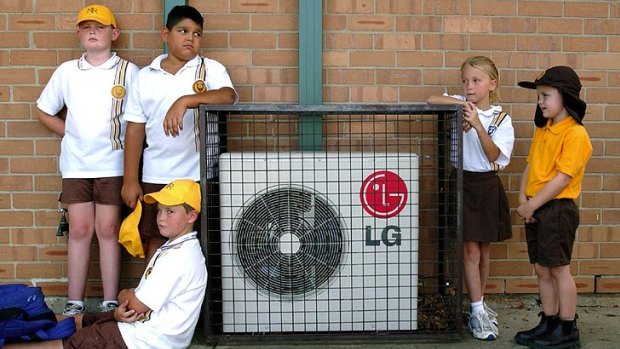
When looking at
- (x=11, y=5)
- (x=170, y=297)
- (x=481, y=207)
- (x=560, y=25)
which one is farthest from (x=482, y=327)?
(x=11, y=5)

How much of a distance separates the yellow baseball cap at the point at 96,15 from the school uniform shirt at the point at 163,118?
1.24ft

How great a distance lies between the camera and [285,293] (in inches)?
148

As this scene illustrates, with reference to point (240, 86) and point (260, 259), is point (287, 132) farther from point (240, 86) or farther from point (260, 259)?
point (260, 259)

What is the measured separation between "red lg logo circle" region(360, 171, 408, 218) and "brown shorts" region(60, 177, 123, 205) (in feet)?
4.45

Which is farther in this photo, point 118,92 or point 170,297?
point 118,92

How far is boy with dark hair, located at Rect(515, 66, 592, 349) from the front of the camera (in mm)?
3566

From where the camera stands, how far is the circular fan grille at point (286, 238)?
12.2 feet

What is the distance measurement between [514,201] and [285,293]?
1.56 meters

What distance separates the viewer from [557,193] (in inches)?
141

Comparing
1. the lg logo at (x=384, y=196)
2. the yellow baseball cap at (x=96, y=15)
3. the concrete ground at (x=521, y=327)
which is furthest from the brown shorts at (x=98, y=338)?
the yellow baseball cap at (x=96, y=15)

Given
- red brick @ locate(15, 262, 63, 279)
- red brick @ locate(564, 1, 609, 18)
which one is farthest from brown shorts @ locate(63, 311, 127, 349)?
red brick @ locate(564, 1, 609, 18)

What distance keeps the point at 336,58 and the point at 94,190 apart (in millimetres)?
1556

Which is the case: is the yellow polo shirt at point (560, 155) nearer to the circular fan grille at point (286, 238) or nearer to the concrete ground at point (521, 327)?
the concrete ground at point (521, 327)

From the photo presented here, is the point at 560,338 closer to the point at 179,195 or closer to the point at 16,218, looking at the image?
the point at 179,195
